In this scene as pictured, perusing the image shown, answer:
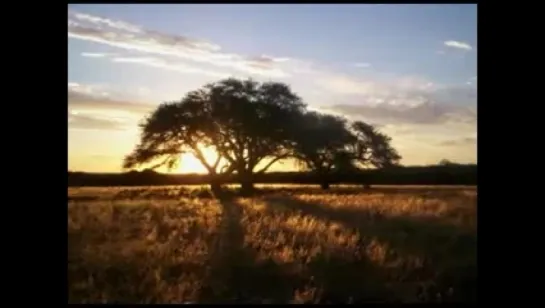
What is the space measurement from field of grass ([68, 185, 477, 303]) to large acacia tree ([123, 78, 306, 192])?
0.16 metres

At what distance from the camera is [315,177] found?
4379 mm

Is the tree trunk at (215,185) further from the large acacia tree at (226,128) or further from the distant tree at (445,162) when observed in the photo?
the distant tree at (445,162)

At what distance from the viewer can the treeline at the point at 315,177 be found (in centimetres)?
429

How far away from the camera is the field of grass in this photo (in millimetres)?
4234

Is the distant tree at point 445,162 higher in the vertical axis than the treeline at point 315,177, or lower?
higher

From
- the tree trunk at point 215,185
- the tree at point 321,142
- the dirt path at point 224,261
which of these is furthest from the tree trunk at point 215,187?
the tree at point 321,142

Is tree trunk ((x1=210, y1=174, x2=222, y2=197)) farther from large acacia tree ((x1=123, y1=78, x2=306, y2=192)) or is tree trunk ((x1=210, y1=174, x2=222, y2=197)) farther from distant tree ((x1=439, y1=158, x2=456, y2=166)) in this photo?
distant tree ((x1=439, y1=158, x2=456, y2=166))

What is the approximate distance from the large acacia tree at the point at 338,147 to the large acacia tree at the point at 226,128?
0.26 feet

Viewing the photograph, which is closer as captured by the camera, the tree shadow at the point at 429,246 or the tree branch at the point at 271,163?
the tree shadow at the point at 429,246

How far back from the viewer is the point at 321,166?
4.38 m

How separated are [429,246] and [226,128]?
3.84ft

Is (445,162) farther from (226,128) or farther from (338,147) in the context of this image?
(226,128)

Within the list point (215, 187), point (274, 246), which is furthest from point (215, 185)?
point (274, 246)
